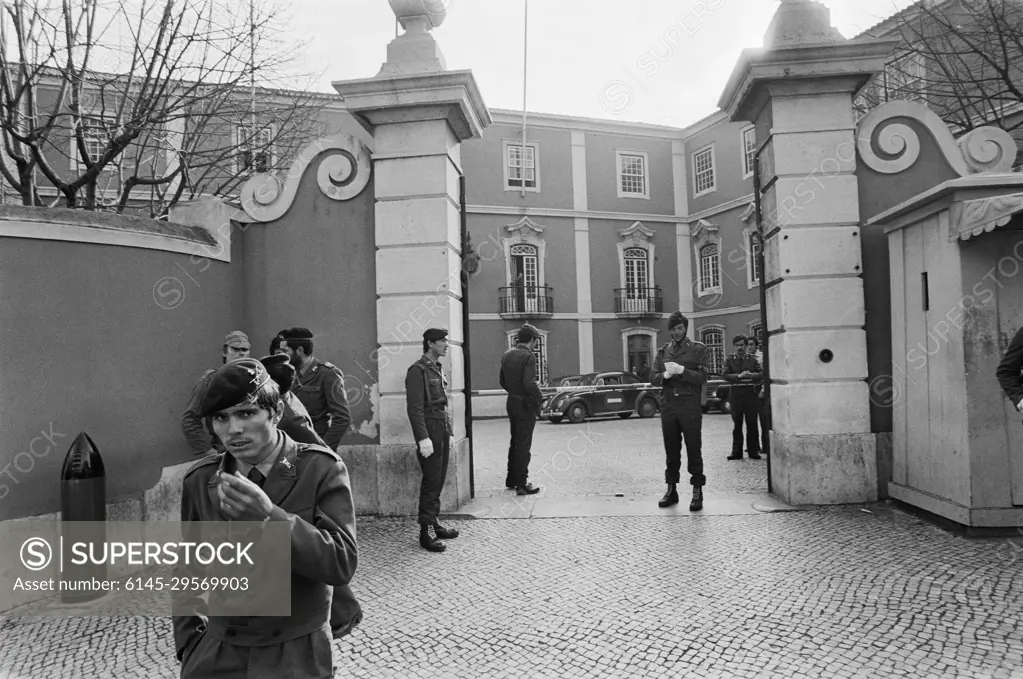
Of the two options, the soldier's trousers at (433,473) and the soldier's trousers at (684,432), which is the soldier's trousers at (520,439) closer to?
the soldier's trousers at (684,432)

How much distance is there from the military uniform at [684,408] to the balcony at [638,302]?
2028cm

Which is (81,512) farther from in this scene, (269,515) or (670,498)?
(670,498)

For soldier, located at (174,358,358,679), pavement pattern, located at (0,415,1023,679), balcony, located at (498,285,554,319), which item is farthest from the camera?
balcony, located at (498,285,554,319)

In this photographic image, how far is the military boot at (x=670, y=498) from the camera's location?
22.3 feet

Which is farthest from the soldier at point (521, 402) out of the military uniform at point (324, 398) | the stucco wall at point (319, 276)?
the military uniform at point (324, 398)

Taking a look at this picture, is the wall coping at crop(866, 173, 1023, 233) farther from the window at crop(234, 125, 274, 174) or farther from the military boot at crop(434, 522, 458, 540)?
the window at crop(234, 125, 274, 174)

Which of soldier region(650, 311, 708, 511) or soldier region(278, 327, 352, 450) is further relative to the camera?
soldier region(650, 311, 708, 511)

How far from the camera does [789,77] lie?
659 cm

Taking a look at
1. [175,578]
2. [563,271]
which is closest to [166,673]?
[175,578]

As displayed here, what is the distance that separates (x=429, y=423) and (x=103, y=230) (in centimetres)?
316

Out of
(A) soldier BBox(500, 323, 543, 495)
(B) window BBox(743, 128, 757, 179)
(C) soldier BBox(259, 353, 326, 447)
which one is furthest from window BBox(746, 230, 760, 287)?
(C) soldier BBox(259, 353, 326, 447)

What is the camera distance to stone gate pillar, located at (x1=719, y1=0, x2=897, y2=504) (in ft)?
21.3

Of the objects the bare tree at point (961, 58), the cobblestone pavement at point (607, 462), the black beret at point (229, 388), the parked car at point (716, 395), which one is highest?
the bare tree at point (961, 58)

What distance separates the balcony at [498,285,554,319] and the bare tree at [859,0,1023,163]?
557 inches
